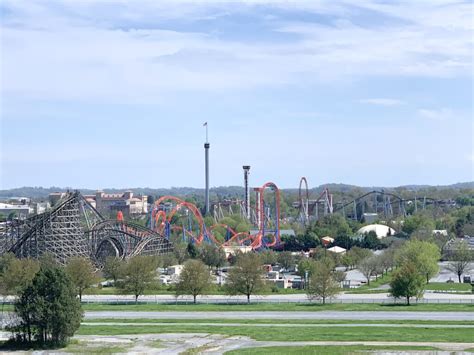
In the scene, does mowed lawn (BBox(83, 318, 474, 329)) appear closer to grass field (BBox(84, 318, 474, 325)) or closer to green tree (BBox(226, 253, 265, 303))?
grass field (BBox(84, 318, 474, 325))

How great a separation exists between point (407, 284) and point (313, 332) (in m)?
14.9

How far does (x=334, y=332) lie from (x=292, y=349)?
5.30 m

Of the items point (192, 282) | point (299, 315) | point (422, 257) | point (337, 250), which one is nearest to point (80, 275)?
point (192, 282)

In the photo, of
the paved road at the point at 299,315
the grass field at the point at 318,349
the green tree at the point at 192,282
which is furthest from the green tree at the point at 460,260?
the grass field at the point at 318,349

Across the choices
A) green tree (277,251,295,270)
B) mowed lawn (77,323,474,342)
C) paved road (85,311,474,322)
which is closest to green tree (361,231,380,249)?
green tree (277,251,295,270)

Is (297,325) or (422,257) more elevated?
(422,257)

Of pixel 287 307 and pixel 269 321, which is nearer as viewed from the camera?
pixel 269 321

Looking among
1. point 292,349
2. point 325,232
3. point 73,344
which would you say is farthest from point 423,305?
point 325,232

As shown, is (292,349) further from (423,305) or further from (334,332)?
(423,305)

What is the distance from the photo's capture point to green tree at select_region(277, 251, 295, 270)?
93.8m

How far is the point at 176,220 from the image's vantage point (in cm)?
15312

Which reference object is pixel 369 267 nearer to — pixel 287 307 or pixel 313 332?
pixel 287 307

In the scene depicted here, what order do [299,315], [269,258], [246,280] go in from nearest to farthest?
[299,315] → [246,280] → [269,258]

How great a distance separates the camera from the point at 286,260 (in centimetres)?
9438
